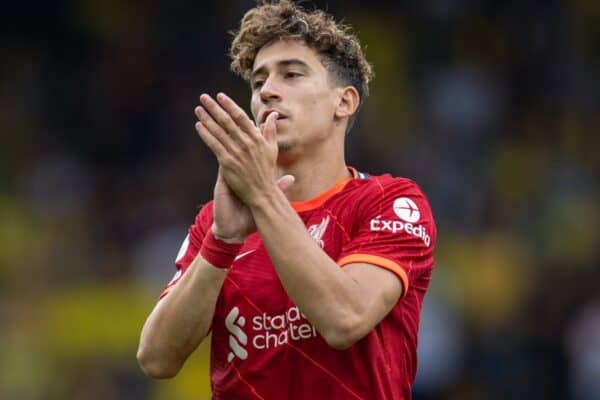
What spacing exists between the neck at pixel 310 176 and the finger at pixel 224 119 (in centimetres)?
70

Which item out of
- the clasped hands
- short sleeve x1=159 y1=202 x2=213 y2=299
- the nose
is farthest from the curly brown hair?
the clasped hands

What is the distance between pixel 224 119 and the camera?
397cm

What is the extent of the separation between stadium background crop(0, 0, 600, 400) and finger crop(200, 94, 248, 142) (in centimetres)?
570

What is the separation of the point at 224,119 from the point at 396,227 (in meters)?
0.79

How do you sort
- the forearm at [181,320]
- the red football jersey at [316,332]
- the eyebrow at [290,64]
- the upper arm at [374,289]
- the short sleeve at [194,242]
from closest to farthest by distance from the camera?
1. the upper arm at [374,289]
2. the forearm at [181,320]
3. the red football jersey at [316,332]
4. the short sleeve at [194,242]
5. the eyebrow at [290,64]

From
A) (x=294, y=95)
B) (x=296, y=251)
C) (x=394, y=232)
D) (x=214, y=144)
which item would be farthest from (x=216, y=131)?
(x=394, y=232)

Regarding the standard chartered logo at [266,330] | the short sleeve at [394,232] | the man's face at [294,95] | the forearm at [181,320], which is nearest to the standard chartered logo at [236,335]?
the standard chartered logo at [266,330]

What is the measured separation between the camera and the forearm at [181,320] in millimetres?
4184

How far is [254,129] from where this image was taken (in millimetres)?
3992

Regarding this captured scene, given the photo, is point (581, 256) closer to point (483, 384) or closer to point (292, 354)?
point (483, 384)

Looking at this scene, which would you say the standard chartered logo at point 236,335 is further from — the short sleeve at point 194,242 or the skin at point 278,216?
the short sleeve at point 194,242

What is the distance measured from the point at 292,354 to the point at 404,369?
43 centimetres

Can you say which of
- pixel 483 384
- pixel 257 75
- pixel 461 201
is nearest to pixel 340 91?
pixel 257 75

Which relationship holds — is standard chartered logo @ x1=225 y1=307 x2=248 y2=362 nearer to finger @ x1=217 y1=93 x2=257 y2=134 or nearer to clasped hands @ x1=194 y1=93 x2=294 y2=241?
clasped hands @ x1=194 y1=93 x2=294 y2=241
